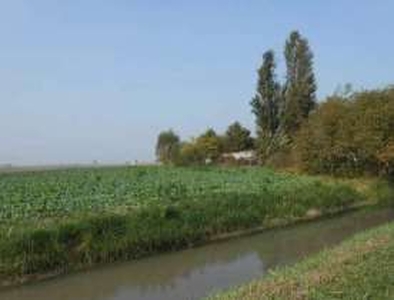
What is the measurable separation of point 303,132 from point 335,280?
120 ft

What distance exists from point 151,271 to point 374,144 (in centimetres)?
2720

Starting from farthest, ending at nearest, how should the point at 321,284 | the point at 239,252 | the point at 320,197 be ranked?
the point at 320,197 → the point at 239,252 → the point at 321,284

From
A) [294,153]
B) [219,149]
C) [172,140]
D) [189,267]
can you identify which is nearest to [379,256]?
[189,267]

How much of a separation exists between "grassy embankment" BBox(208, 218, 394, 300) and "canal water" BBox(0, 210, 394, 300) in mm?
2794

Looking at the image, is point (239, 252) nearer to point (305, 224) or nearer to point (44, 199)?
point (305, 224)

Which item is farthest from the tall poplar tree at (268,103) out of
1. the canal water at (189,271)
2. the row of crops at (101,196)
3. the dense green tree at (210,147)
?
the canal water at (189,271)

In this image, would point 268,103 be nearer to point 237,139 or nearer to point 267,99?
point 267,99

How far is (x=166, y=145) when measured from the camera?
92.6 meters

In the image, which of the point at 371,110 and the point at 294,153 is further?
the point at 294,153

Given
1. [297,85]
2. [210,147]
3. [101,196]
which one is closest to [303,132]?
[297,85]

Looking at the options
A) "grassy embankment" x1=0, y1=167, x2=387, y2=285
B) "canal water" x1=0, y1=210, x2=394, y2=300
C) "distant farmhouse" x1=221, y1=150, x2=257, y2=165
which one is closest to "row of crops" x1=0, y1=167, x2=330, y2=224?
"grassy embankment" x1=0, y1=167, x2=387, y2=285

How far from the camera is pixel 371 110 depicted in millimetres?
44562

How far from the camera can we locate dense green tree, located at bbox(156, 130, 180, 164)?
282 feet

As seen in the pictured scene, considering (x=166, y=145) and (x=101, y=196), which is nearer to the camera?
(x=101, y=196)
